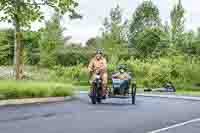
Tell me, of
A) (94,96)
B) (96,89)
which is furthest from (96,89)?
(94,96)

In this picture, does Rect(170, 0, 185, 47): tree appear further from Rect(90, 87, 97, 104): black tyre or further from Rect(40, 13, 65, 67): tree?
Rect(90, 87, 97, 104): black tyre

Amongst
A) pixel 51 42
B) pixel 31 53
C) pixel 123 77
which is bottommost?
pixel 123 77

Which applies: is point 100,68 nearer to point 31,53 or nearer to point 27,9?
point 27,9

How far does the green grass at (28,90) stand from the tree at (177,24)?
105 ft

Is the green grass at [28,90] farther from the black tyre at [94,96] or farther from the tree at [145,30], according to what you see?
the tree at [145,30]

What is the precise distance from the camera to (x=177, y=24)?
50844 millimetres

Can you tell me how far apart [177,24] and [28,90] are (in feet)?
116

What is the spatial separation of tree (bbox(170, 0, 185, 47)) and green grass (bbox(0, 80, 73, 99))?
32.0 metres

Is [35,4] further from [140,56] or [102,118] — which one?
[140,56]

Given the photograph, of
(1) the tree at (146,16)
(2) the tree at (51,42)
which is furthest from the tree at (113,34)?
(1) the tree at (146,16)

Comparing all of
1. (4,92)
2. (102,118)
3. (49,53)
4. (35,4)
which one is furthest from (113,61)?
(102,118)

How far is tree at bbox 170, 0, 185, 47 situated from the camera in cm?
5019

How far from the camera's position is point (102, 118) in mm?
12055

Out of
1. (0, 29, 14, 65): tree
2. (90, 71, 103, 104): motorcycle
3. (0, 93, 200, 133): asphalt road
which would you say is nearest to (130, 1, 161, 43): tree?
(0, 29, 14, 65): tree
